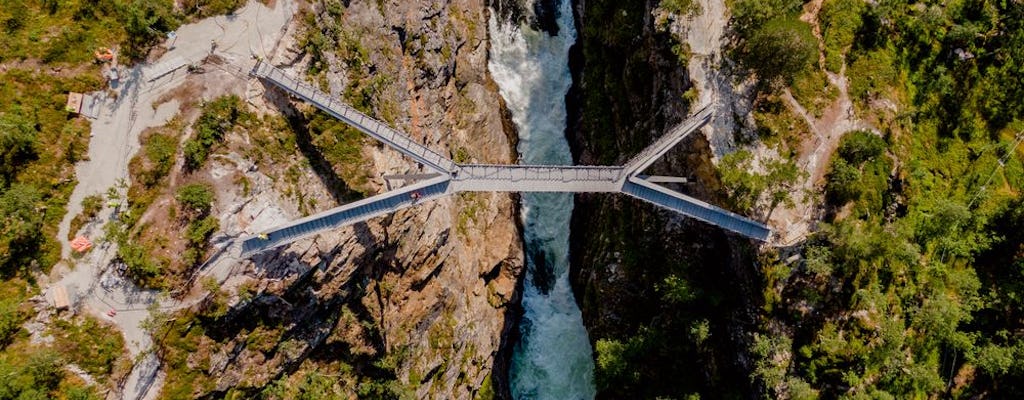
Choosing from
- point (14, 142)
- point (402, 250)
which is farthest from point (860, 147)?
point (14, 142)

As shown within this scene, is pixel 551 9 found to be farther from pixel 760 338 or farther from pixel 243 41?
pixel 760 338

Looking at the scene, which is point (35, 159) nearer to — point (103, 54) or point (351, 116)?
point (103, 54)

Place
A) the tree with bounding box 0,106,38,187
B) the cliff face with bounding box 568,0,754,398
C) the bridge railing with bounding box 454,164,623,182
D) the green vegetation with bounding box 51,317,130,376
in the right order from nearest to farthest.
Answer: the tree with bounding box 0,106,38,187 < the green vegetation with bounding box 51,317,130,376 < the bridge railing with bounding box 454,164,623,182 < the cliff face with bounding box 568,0,754,398

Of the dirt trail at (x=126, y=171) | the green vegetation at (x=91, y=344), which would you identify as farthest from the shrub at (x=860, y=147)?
the green vegetation at (x=91, y=344)

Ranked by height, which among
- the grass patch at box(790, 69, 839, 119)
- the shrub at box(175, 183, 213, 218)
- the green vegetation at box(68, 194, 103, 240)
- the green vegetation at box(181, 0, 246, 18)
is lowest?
the green vegetation at box(68, 194, 103, 240)

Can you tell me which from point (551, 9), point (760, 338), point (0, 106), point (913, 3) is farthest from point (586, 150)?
point (0, 106)

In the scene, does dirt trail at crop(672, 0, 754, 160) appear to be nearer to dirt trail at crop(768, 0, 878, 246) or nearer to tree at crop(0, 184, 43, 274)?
dirt trail at crop(768, 0, 878, 246)

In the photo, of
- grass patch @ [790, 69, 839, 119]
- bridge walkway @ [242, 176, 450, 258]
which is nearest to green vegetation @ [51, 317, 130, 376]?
bridge walkway @ [242, 176, 450, 258]

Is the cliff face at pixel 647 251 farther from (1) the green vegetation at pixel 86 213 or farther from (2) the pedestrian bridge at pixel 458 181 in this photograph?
(1) the green vegetation at pixel 86 213
